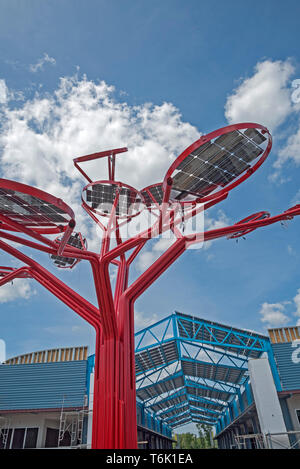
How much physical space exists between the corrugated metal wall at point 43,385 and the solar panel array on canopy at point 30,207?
41.9 ft

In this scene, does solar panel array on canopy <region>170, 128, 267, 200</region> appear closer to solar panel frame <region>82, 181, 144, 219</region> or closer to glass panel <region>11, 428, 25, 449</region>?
solar panel frame <region>82, 181, 144, 219</region>

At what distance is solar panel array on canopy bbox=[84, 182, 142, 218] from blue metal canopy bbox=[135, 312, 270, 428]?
40.5 feet

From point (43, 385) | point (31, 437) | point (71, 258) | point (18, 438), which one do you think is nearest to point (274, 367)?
point (71, 258)

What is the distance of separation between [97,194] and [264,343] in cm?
1579

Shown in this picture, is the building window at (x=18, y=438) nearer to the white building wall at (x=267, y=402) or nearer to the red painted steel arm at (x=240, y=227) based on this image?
the white building wall at (x=267, y=402)

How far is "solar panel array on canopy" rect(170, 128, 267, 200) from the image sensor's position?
8681mm

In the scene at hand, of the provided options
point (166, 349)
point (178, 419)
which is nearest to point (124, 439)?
point (166, 349)

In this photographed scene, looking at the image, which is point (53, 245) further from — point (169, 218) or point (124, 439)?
point (124, 439)

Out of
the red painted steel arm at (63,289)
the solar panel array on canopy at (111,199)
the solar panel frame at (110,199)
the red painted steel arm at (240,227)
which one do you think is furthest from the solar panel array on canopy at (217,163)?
the red painted steel arm at (63,289)

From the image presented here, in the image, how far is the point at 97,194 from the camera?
11.3 meters

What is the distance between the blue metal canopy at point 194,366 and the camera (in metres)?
22.6

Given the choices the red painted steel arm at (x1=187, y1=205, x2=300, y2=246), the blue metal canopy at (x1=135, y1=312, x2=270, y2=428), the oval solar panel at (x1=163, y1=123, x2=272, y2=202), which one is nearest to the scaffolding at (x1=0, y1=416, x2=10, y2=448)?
the blue metal canopy at (x1=135, y1=312, x2=270, y2=428)

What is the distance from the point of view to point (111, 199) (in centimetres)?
1169

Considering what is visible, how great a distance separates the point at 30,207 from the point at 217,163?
218 inches
